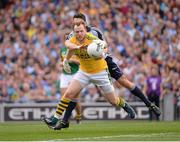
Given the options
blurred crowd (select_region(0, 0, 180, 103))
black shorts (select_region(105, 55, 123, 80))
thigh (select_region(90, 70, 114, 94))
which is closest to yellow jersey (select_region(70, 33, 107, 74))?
thigh (select_region(90, 70, 114, 94))

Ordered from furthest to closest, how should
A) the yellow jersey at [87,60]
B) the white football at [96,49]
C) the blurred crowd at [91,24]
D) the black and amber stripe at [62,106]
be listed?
the blurred crowd at [91,24] → the black and amber stripe at [62,106] → the yellow jersey at [87,60] → the white football at [96,49]

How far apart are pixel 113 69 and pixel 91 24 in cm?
1062

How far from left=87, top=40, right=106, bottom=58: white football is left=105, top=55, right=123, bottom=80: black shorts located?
1421 mm

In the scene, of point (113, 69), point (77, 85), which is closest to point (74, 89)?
point (77, 85)

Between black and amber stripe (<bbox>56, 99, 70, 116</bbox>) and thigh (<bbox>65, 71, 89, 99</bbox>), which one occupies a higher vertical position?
thigh (<bbox>65, 71, 89, 99</bbox>)

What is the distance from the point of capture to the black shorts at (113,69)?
15.8 m

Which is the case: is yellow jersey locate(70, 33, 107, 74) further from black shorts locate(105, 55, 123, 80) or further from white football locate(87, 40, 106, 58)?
black shorts locate(105, 55, 123, 80)

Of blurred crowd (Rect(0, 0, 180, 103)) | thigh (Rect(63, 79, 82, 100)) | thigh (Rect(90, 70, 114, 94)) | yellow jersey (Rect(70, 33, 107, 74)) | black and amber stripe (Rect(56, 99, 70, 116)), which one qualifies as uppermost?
blurred crowd (Rect(0, 0, 180, 103))

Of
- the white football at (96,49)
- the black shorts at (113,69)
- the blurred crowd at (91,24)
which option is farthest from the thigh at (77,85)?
the blurred crowd at (91,24)

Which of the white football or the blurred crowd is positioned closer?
the white football

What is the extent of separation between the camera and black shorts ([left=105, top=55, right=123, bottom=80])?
15808 mm

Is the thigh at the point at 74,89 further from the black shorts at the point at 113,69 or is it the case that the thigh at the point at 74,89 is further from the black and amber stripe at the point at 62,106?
the black shorts at the point at 113,69

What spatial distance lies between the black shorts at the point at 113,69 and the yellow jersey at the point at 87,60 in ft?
2.92

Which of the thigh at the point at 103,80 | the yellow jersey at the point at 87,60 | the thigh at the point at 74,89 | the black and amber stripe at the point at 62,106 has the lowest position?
the black and amber stripe at the point at 62,106
